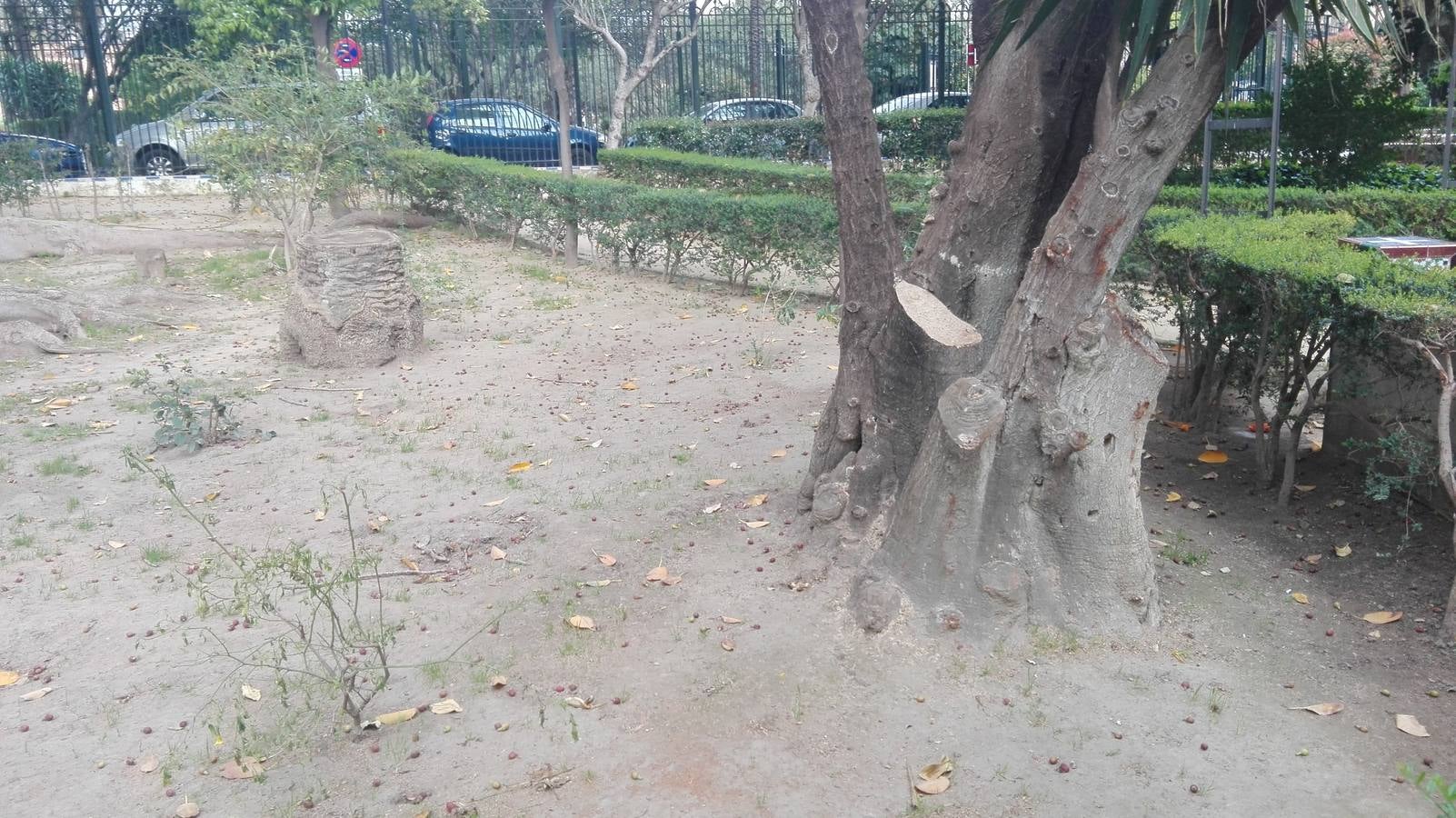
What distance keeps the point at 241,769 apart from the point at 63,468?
3.48 meters

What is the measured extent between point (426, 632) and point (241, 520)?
5.50ft

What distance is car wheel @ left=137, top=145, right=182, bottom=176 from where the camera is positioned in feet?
61.0

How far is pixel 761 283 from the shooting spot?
11023 mm

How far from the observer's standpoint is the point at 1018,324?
13.0 feet

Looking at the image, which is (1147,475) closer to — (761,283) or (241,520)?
(241,520)

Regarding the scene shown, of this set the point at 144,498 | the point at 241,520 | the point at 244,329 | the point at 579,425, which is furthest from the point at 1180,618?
the point at 244,329

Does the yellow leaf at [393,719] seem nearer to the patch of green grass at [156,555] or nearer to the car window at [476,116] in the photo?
the patch of green grass at [156,555]

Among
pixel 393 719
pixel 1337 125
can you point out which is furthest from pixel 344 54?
pixel 393 719

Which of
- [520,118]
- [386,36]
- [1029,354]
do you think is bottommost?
[1029,354]

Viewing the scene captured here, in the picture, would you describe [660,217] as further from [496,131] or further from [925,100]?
[925,100]

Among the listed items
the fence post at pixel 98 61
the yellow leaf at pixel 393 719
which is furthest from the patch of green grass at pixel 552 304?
the fence post at pixel 98 61

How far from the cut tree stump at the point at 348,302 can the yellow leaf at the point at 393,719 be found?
492 cm

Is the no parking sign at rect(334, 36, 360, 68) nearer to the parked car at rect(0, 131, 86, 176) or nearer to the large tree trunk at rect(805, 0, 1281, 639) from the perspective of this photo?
the parked car at rect(0, 131, 86, 176)

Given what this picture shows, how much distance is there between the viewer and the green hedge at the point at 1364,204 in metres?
8.30
